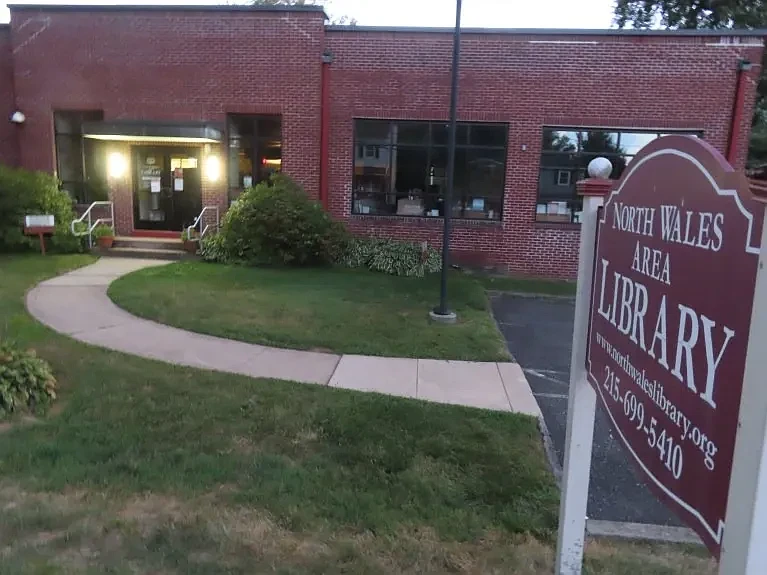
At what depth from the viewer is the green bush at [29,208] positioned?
43.5ft

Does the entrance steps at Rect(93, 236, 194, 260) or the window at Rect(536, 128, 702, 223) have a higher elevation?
the window at Rect(536, 128, 702, 223)

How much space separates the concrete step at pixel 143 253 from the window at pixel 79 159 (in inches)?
86.9

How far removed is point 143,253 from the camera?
46.5 feet

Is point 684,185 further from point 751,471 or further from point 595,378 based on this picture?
point 595,378

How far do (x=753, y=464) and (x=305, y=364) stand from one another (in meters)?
5.41

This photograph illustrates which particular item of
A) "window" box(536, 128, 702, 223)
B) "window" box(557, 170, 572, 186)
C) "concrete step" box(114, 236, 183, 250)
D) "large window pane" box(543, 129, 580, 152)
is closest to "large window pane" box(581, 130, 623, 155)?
"window" box(536, 128, 702, 223)

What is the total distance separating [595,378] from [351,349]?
15.4ft

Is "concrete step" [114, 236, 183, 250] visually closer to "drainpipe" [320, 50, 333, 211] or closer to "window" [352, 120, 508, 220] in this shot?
"drainpipe" [320, 50, 333, 211]

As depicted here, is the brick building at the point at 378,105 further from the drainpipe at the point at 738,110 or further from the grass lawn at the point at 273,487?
the grass lawn at the point at 273,487

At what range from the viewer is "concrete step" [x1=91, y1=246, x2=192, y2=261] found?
14.0 m

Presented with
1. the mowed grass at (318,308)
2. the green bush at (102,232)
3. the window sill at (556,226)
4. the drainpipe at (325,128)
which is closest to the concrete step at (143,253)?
the green bush at (102,232)

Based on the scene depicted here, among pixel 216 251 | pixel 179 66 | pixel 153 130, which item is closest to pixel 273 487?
pixel 216 251

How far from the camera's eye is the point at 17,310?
8.09 metres

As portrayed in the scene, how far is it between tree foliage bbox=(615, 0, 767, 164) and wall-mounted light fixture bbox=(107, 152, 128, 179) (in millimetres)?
20431
